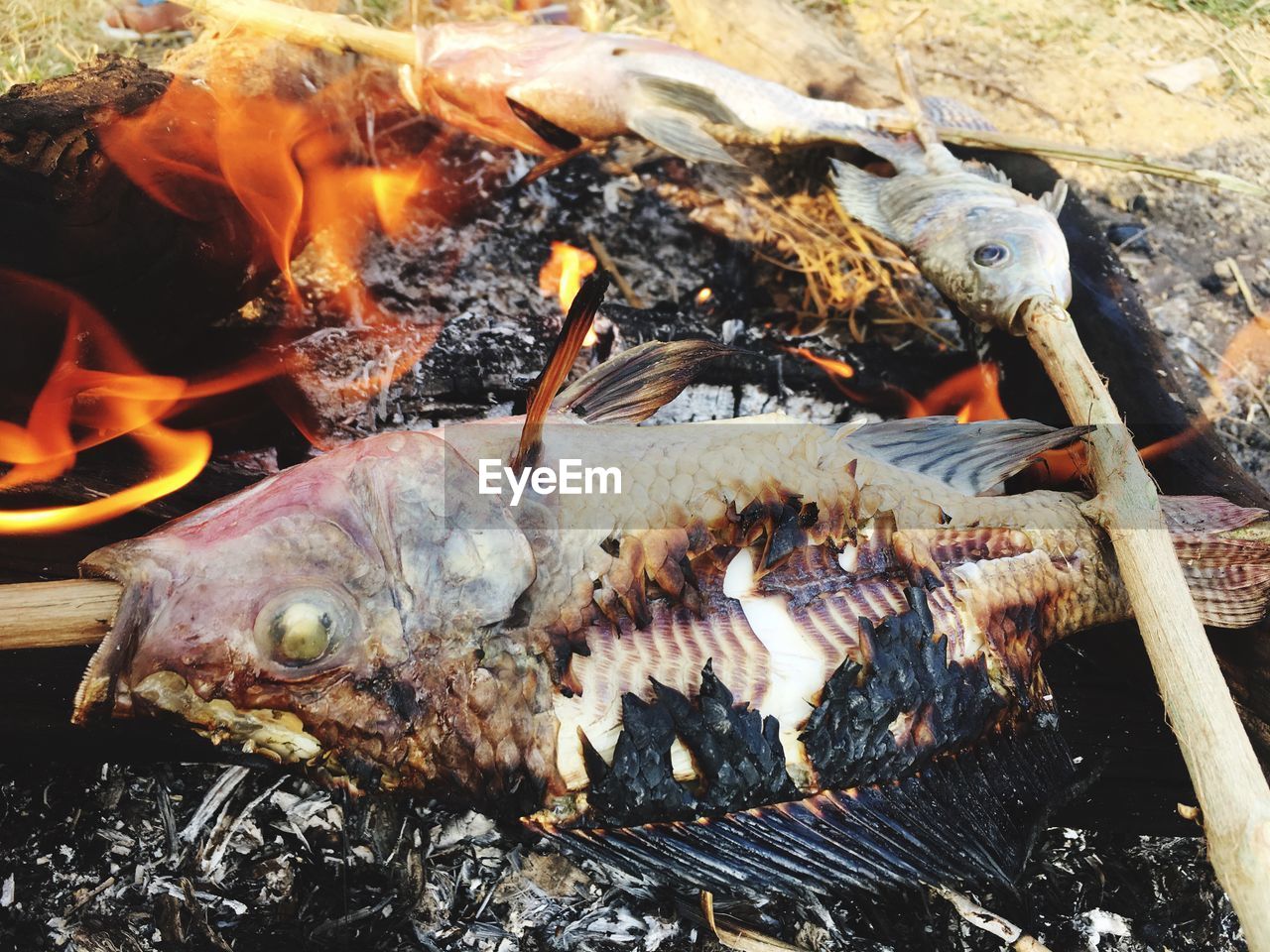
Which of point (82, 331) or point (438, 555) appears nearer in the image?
point (438, 555)

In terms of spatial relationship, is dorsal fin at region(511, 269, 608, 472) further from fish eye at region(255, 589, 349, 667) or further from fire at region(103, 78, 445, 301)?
fire at region(103, 78, 445, 301)

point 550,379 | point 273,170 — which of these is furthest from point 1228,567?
point 273,170

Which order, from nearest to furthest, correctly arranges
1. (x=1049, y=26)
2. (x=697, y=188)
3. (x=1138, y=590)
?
(x=1138, y=590), (x=697, y=188), (x=1049, y=26)

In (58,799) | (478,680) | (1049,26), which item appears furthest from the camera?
(1049,26)

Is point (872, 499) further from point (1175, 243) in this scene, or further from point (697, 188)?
point (1175, 243)

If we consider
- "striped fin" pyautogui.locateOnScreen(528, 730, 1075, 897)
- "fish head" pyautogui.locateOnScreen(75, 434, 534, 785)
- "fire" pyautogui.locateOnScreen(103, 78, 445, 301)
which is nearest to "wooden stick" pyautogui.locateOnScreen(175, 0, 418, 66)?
"fire" pyautogui.locateOnScreen(103, 78, 445, 301)

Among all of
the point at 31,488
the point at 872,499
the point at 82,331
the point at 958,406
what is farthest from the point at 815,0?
the point at 31,488
